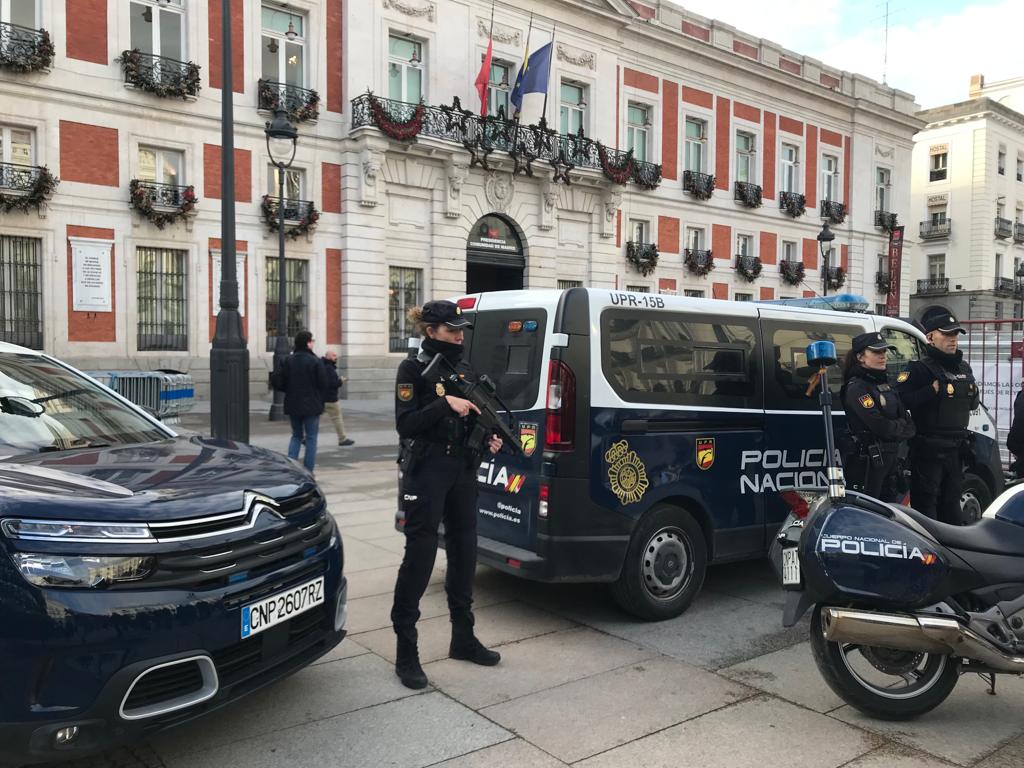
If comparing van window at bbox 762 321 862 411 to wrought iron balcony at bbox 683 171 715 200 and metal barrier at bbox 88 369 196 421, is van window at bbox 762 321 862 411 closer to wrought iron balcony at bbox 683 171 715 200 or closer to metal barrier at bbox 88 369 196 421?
metal barrier at bbox 88 369 196 421

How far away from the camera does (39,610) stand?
2.60 m

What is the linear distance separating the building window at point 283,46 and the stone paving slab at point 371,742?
70.1 ft

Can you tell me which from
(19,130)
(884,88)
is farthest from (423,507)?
(884,88)

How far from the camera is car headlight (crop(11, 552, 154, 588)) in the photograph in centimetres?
264

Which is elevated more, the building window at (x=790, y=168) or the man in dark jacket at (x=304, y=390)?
the building window at (x=790, y=168)

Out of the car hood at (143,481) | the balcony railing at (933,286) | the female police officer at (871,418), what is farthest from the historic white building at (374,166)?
the balcony railing at (933,286)

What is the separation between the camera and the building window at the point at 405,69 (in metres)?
23.9

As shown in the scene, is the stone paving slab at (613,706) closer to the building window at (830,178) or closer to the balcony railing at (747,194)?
the balcony railing at (747,194)

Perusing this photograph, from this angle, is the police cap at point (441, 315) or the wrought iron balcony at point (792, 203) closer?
the police cap at point (441, 315)

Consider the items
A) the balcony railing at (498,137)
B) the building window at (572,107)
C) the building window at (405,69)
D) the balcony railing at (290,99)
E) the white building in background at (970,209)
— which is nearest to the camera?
the balcony railing at (290,99)

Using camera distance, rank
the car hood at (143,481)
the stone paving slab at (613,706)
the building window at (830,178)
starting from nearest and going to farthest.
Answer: the car hood at (143,481)
the stone paving slab at (613,706)
the building window at (830,178)

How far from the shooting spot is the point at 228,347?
9.56 metres

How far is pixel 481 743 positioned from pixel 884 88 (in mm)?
43298

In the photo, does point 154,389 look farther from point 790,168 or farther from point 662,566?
point 790,168
